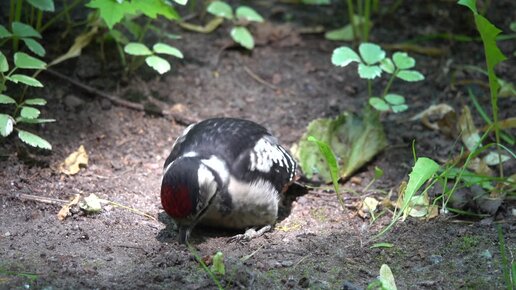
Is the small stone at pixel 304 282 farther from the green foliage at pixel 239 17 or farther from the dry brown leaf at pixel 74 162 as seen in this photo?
the green foliage at pixel 239 17

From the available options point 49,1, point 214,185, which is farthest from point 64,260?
point 49,1

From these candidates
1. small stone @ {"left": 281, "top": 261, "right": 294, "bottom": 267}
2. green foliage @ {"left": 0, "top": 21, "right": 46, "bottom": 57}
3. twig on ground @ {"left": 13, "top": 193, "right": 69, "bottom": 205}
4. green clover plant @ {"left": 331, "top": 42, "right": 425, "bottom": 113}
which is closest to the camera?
small stone @ {"left": 281, "top": 261, "right": 294, "bottom": 267}

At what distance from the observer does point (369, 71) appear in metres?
4.52

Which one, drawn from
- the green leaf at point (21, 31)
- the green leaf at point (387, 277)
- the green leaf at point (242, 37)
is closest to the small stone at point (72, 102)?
the green leaf at point (21, 31)

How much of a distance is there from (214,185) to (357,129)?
1535 millimetres

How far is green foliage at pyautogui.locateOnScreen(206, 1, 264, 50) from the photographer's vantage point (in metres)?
5.50

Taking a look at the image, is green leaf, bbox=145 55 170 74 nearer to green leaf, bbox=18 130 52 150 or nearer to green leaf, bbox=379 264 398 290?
green leaf, bbox=18 130 52 150

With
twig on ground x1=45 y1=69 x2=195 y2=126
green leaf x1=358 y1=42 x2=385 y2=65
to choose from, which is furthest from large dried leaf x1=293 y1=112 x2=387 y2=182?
twig on ground x1=45 y1=69 x2=195 y2=126

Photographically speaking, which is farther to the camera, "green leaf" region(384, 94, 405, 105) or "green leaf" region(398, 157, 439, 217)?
"green leaf" region(384, 94, 405, 105)

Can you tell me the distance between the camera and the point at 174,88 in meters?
5.43

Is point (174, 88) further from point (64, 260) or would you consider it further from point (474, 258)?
point (474, 258)

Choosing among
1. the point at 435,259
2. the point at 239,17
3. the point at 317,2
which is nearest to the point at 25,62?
the point at 239,17

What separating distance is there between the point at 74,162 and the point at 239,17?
183 centimetres

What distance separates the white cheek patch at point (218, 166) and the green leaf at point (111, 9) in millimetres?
1012
